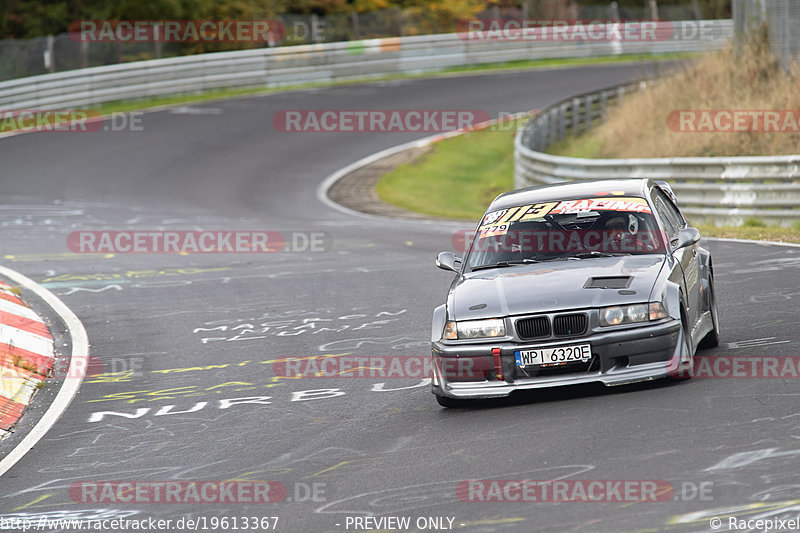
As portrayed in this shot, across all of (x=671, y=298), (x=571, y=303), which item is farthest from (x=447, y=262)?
(x=671, y=298)

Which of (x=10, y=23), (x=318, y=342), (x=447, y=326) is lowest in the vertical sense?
(x=318, y=342)

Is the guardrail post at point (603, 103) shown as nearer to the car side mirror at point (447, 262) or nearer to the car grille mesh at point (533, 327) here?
the car side mirror at point (447, 262)

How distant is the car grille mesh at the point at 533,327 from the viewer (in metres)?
7.39

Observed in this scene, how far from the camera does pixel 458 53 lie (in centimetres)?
4244

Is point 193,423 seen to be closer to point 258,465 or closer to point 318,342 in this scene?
point 258,465

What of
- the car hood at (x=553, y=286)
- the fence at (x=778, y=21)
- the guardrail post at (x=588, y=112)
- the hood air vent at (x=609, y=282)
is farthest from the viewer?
the guardrail post at (x=588, y=112)

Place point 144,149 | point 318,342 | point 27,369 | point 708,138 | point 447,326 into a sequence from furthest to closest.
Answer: point 144,149, point 708,138, point 318,342, point 27,369, point 447,326

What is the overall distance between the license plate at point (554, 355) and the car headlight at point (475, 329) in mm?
213

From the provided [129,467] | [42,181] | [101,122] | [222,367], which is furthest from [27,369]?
[101,122]

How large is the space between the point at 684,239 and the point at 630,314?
A: 1.31 metres

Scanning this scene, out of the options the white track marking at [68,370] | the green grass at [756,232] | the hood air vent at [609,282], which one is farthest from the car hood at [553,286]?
the green grass at [756,232]

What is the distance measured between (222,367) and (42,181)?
16300 mm

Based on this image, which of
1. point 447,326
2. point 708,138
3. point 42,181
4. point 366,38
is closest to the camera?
point 447,326

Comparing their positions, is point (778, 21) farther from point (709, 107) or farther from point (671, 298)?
point (671, 298)
